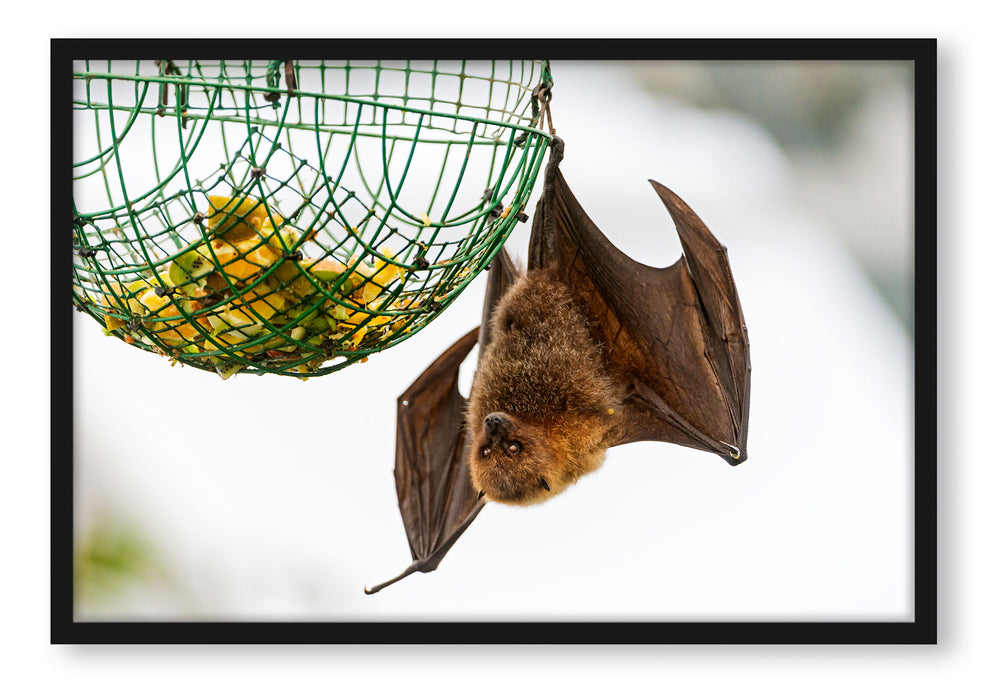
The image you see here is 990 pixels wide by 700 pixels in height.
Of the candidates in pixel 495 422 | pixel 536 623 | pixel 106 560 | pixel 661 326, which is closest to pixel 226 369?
pixel 495 422

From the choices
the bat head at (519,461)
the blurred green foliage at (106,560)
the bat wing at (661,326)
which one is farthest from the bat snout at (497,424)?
the blurred green foliage at (106,560)

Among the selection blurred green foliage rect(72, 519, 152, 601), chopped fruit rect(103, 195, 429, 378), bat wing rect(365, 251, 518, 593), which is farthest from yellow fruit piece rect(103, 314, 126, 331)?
bat wing rect(365, 251, 518, 593)

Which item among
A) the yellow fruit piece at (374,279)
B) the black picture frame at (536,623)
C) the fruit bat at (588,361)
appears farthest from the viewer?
the fruit bat at (588,361)

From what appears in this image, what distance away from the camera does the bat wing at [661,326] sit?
85.0 inches

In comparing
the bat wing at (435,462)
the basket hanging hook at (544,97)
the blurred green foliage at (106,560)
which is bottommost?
the blurred green foliage at (106,560)

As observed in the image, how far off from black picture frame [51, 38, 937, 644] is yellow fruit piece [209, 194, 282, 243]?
2.03ft

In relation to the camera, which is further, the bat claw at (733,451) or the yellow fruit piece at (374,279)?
the bat claw at (733,451)

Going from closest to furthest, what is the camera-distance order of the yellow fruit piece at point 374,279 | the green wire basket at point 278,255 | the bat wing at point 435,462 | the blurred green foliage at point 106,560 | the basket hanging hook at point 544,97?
the green wire basket at point 278,255 < the yellow fruit piece at point 374,279 < the basket hanging hook at point 544,97 < the blurred green foliage at point 106,560 < the bat wing at point 435,462

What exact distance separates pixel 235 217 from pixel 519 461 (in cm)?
101

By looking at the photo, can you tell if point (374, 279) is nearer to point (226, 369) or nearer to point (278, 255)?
point (278, 255)

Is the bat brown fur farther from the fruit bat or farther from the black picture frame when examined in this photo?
the black picture frame

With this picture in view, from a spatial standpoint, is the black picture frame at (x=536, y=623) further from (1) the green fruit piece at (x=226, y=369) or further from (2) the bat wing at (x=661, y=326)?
(1) the green fruit piece at (x=226, y=369)
